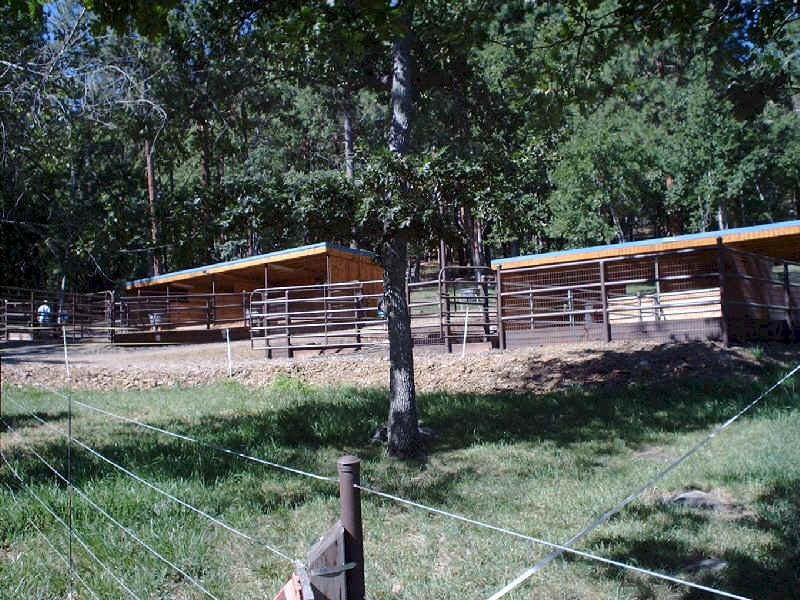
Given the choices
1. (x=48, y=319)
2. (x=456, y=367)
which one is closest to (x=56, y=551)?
(x=456, y=367)

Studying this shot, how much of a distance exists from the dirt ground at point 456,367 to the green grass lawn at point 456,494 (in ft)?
2.88

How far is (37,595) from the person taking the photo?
4367 millimetres

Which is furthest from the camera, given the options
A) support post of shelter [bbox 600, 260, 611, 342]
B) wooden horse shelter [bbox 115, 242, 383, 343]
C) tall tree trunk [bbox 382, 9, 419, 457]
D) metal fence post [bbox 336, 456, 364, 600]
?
wooden horse shelter [bbox 115, 242, 383, 343]

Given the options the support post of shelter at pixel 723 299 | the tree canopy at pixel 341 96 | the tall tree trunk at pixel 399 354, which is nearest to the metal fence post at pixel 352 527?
the tree canopy at pixel 341 96

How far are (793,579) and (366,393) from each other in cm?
773

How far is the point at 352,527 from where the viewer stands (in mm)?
2266

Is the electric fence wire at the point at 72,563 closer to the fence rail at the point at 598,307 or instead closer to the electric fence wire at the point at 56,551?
the electric fence wire at the point at 56,551

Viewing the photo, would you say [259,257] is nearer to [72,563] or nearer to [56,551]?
[56,551]

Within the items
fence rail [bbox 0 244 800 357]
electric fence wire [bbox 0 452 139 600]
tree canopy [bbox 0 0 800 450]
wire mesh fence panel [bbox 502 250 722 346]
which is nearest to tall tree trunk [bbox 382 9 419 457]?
tree canopy [bbox 0 0 800 450]

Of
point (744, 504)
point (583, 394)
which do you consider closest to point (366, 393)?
point (583, 394)

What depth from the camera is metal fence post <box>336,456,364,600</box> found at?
2236mm

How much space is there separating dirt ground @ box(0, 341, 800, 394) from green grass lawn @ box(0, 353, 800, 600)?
877mm

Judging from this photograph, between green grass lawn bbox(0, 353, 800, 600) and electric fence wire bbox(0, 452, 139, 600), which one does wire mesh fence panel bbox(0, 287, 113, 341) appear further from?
electric fence wire bbox(0, 452, 139, 600)

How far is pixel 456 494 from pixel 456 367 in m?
6.73
